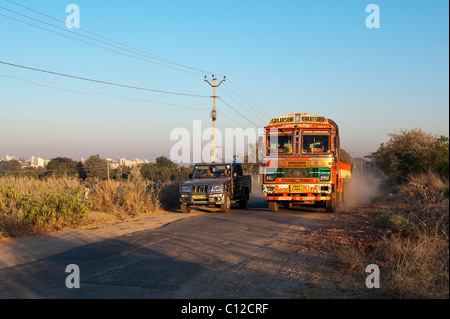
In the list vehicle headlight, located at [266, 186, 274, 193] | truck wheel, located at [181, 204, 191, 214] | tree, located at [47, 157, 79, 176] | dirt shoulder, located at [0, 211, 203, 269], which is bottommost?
dirt shoulder, located at [0, 211, 203, 269]

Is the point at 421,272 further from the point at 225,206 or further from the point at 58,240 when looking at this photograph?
the point at 225,206

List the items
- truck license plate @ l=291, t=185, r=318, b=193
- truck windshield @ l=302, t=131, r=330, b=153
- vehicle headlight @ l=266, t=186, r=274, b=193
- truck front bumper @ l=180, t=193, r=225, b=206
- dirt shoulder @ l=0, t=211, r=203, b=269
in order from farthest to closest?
vehicle headlight @ l=266, t=186, r=274, b=193 → truck front bumper @ l=180, t=193, r=225, b=206 → truck windshield @ l=302, t=131, r=330, b=153 → truck license plate @ l=291, t=185, r=318, b=193 → dirt shoulder @ l=0, t=211, r=203, b=269

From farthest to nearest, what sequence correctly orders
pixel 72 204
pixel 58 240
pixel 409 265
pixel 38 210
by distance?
pixel 72 204
pixel 38 210
pixel 58 240
pixel 409 265

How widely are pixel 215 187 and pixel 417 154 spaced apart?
14137mm

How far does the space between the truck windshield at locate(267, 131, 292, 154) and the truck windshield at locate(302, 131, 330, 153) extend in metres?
0.64

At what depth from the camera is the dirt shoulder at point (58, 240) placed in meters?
9.36

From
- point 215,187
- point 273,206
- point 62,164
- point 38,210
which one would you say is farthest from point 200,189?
point 62,164

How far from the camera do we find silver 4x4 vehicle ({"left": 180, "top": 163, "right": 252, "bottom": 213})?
58.8ft

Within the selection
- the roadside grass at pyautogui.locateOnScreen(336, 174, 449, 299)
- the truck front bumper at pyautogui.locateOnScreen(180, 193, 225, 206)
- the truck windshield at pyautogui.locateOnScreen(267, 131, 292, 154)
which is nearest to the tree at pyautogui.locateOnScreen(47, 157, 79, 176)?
the truck front bumper at pyautogui.locateOnScreen(180, 193, 225, 206)

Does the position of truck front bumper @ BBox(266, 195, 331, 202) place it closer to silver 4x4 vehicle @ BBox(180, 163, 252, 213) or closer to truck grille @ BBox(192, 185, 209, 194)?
silver 4x4 vehicle @ BBox(180, 163, 252, 213)

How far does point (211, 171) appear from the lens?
1997 cm

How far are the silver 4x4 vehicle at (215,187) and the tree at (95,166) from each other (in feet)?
135

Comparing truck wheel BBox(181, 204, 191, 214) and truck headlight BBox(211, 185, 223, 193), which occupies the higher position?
truck headlight BBox(211, 185, 223, 193)
